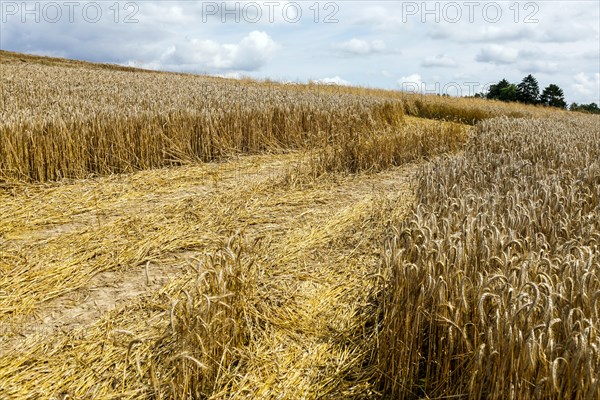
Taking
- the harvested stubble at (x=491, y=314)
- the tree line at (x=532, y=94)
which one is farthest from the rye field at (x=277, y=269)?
the tree line at (x=532, y=94)

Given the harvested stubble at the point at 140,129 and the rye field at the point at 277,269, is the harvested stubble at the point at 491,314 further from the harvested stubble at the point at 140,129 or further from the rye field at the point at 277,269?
the harvested stubble at the point at 140,129

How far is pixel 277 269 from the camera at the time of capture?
4.54 meters

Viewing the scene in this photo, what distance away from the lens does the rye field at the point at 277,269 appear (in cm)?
257

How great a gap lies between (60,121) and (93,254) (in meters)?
3.45

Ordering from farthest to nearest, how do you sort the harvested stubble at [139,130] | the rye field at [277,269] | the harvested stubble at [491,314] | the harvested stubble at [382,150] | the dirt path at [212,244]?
1. the harvested stubble at [382,150]
2. the harvested stubble at [139,130]
3. the dirt path at [212,244]
4. the rye field at [277,269]
5. the harvested stubble at [491,314]

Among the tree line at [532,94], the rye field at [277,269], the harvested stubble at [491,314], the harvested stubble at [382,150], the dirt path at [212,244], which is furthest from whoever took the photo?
the tree line at [532,94]

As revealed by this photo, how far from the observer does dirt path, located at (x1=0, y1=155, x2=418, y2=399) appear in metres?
3.25

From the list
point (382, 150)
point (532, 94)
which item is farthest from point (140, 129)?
point (532, 94)

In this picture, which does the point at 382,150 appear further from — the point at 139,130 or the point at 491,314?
the point at 491,314

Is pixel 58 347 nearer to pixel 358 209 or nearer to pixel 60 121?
pixel 358 209

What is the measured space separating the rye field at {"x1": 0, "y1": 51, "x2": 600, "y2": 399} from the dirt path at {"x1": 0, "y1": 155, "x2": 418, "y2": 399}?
2 centimetres

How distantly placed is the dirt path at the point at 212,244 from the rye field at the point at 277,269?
21 mm

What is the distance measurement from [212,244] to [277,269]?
91cm

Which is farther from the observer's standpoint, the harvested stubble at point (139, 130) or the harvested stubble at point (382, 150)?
the harvested stubble at point (382, 150)
